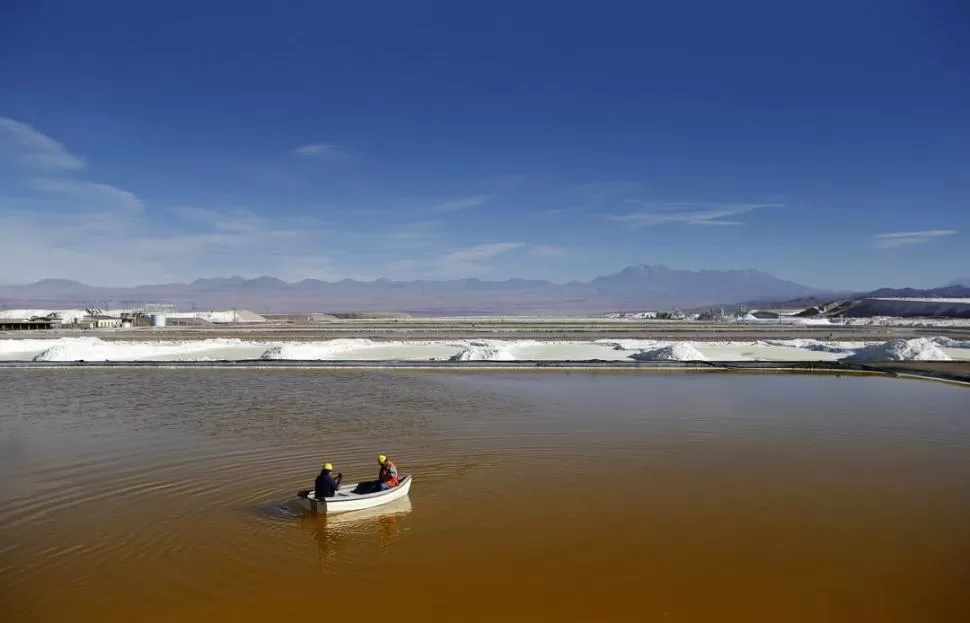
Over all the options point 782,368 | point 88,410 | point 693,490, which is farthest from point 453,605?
point 782,368

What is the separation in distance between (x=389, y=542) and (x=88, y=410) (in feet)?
39.9

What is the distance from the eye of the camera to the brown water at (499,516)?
248 inches

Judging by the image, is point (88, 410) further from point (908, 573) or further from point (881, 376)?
point (881, 376)

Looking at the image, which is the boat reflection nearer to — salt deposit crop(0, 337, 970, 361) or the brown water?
the brown water

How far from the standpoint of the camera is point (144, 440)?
12.8m

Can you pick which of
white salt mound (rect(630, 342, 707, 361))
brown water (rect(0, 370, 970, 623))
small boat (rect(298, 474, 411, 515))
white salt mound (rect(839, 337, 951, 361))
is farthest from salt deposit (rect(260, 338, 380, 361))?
white salt mound (rect(839, 337, 951, 361))

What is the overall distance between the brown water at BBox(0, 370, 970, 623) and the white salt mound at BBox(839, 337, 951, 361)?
12800 millimetres

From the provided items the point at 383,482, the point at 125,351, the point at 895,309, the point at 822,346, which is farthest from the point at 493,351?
the point at 895,309

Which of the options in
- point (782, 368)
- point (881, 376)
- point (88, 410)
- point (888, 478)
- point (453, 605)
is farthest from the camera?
point (782, 368)

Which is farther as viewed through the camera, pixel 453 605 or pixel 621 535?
pixel 621 535

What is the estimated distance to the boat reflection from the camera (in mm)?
7672

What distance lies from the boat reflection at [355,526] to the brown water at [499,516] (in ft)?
0.12

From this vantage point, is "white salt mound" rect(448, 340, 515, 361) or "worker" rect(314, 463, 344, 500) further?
"white salt mound" rect(448, 340, 515, 361)

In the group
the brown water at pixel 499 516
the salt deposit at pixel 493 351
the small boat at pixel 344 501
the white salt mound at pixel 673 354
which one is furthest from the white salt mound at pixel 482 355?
the small boat at pixel 344 501
